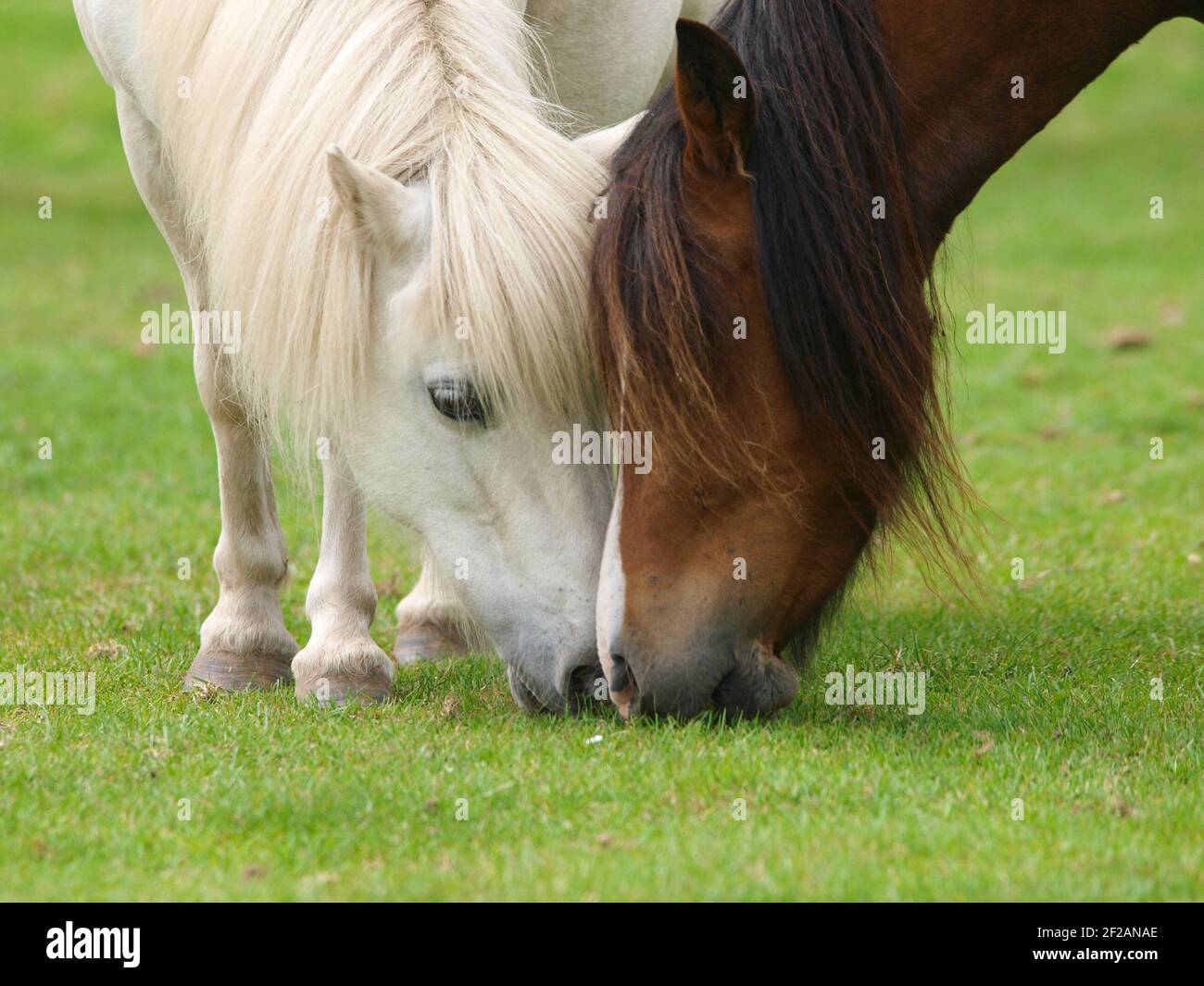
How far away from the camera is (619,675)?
3.64 metres

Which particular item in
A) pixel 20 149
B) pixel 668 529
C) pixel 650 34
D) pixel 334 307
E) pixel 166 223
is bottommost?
pixel 668 529

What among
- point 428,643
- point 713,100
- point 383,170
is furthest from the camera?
point 428,643

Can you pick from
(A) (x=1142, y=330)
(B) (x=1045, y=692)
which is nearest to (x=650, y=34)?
(B) (x=1045, y=692)

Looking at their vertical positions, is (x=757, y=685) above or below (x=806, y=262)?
below

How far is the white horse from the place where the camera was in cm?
359

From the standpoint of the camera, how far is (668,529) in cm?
354

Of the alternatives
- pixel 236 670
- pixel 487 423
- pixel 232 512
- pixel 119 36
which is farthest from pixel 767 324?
pixel 119 36

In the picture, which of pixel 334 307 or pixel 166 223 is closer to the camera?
pixel 334 307

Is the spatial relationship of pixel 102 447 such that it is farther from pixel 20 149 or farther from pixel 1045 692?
pixel 20 149

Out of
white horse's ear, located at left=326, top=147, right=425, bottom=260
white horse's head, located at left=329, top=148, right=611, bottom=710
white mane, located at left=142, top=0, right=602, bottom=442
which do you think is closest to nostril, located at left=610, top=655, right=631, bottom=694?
white horse's head, located at left=329, top=148, right=611, bottom=710

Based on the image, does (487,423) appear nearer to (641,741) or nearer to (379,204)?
(379,204)

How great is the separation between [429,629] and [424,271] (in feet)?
6.39
